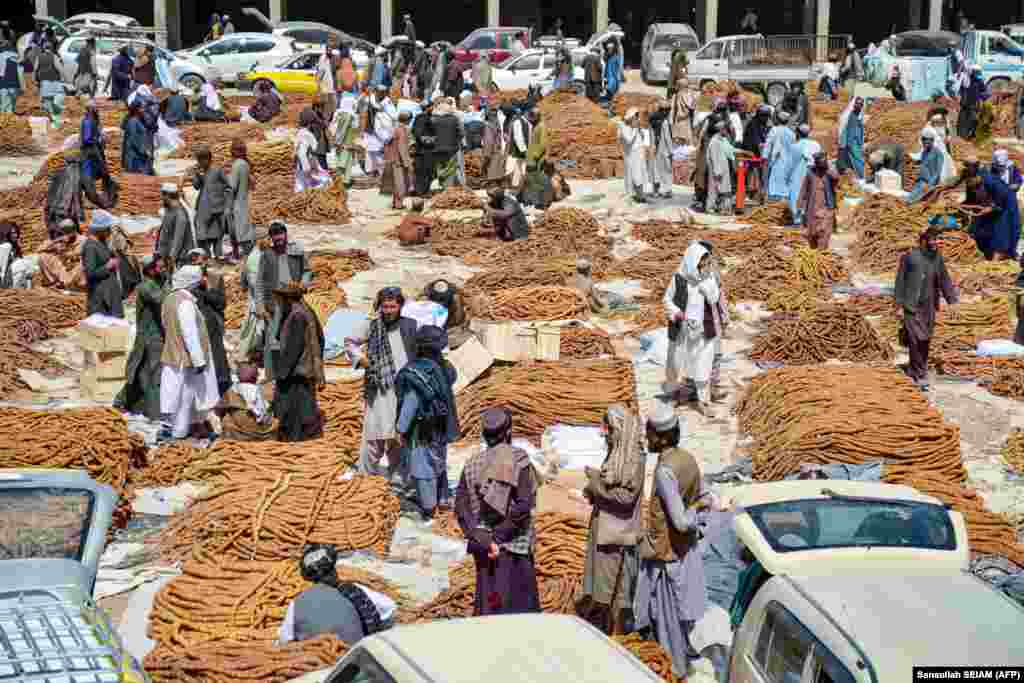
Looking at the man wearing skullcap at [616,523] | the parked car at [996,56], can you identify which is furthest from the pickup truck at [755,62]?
the man wearing skullcap at [616,523]

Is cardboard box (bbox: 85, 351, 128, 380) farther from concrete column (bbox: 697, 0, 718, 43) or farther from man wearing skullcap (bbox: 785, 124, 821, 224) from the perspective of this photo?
concrete column (bbox: 697, 0, 718, 43)

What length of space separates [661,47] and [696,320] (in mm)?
22762

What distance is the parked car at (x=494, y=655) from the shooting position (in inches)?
185

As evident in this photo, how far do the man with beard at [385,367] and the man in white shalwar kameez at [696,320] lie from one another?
8.57ft

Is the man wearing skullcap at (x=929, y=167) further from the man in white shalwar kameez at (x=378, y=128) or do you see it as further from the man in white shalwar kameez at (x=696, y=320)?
the man in white shalwar kameez at (x=696, y=320)

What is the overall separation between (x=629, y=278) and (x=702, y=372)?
4.85 meters

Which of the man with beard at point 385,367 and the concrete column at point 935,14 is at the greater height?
the concrete column at point 935,14

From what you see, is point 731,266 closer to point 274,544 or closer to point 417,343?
point 417,343

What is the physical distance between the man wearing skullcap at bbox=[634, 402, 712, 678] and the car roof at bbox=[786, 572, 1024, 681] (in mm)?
1490

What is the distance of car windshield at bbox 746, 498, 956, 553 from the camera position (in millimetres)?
6371

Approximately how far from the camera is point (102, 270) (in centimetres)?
1307

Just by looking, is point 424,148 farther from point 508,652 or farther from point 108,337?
point 508,652

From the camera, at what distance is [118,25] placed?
122ft

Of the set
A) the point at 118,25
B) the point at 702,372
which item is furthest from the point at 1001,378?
the point at 118,25
